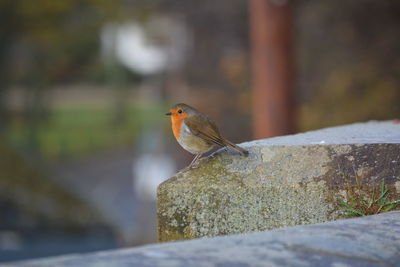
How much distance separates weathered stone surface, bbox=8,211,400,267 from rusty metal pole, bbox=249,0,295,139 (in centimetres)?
681

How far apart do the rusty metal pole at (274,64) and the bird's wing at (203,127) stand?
5241 mm

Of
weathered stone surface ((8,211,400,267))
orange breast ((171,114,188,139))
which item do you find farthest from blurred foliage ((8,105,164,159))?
weathered stone surface ((8,211,400,267))

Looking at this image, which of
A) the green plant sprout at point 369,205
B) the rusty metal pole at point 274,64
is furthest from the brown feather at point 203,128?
the rusty metal pole at point 274,64

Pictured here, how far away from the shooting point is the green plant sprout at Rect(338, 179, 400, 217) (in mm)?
2773

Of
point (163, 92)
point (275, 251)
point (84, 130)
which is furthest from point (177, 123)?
point (84, 130)

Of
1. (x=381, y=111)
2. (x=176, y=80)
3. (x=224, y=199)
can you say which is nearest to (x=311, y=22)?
(x=381, y=111)

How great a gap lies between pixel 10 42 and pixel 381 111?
393 inches

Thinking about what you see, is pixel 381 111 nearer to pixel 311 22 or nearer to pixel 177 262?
pixel 311 22

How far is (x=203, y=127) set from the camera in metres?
3.69

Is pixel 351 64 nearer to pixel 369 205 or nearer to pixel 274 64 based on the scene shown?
pixel 274 64

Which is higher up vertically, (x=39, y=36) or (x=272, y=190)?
(x=39, y=36)

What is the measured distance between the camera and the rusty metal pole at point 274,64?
8.92m

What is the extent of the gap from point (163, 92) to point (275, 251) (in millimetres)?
21939

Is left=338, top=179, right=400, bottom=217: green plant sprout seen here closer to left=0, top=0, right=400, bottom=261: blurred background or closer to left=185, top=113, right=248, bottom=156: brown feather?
left=185, top=113, right=248, bottom=156: brown feather
